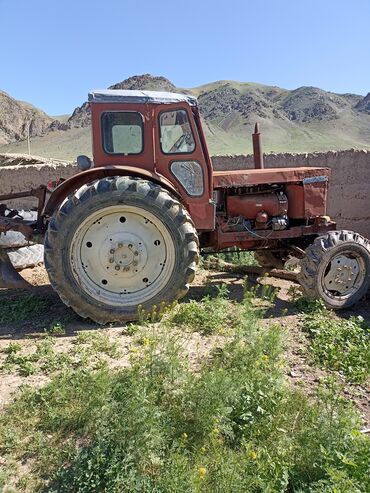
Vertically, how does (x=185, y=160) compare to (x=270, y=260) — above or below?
above

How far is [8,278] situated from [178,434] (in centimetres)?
321

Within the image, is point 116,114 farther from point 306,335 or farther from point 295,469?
point 295,469

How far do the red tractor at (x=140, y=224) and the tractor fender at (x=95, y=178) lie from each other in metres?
0.01

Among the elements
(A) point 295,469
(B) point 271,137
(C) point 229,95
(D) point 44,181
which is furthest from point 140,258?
(C) point 229,95

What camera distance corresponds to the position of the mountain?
46969 mm

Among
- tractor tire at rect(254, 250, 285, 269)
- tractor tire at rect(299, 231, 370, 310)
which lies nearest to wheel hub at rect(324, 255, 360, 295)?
tractor tire at rect(299, 231, 370, 310)

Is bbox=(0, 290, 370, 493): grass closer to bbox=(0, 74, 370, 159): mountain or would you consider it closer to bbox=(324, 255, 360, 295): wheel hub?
bbox=(324, 255, 360, 295): wheel hub

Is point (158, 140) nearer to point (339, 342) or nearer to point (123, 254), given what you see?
point (123, 254)

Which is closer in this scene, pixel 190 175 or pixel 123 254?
pixel 123 254

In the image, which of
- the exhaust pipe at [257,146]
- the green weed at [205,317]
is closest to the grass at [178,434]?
the green weed at [205,317]

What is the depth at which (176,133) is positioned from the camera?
5.11m

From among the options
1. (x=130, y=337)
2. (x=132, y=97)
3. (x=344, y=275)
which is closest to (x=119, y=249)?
(x=130, y=337)

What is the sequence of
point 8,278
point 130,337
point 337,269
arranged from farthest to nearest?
1. point 337,269
2. point 8,278
3. point 130,337

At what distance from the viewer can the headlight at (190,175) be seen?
5.11 metres
